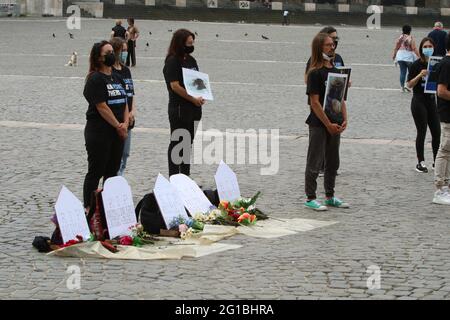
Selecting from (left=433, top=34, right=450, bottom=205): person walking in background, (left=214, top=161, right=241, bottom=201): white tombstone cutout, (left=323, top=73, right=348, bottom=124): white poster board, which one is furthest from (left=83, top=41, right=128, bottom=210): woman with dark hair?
(left=433, top=34, right=450, bottom=205): person walking in background

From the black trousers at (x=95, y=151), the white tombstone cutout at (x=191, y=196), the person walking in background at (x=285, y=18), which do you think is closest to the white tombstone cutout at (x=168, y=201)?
the white tombstone cutout at (x=191, y=196)

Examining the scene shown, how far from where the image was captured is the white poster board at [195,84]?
10438mm

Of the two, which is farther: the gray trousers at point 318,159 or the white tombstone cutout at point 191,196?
the gray trousers at point 318,159

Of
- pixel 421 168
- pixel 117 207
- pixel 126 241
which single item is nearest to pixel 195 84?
pixel 117 207

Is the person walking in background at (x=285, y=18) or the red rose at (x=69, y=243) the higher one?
the red rose at (x=69, y=243)

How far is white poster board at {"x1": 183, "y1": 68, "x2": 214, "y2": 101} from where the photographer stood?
34.2ft

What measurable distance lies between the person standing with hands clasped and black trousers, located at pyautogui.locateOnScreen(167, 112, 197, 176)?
4.36 ft

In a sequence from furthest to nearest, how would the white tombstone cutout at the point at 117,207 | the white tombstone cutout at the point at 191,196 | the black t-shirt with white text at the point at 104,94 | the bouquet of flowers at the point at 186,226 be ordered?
the white tombstone cutout at the point at 191,196, the black t-shirt with white text at the point at 104,94, the bouquet of flowers at the point at 186,226, the white tombstone cutout at the point at 117,207

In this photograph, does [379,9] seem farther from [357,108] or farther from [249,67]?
[357,108]

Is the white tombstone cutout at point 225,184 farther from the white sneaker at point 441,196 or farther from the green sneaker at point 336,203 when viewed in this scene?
the white sneaker at point 441,196

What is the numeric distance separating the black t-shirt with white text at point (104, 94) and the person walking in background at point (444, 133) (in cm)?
325

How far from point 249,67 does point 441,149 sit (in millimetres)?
17859

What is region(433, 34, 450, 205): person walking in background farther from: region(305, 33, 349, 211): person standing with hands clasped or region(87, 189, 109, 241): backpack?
region(87, 189, 109, 241): backpack

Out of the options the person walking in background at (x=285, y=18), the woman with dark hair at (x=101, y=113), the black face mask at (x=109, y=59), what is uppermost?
the black face mask at (x=109, y=59)
